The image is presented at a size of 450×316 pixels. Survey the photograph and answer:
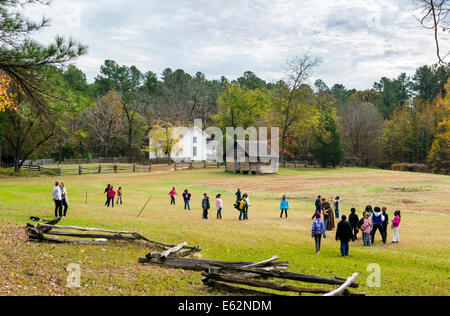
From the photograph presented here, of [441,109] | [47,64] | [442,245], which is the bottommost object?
[442,245]

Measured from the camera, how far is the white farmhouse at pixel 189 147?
84.0 meters

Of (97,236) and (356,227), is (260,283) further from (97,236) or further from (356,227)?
(356,227)

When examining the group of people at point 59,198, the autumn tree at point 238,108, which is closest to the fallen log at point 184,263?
the group of people at point 59,198

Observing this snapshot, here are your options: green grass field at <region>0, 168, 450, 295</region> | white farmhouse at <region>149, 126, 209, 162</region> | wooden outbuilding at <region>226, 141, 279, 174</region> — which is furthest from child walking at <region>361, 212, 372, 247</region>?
white farmhouse at <region>149, 126, 209, 162</region>

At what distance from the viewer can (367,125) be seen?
94.5 m

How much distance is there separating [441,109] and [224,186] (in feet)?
192

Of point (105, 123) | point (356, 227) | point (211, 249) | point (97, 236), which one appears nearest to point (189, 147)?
point (105, 123)

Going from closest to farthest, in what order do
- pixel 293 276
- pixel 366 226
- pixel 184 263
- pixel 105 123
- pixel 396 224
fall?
pixel 293 276 → pixel 184 263 → pixel 366 226 → pixel 396 224 → pixel 105 123

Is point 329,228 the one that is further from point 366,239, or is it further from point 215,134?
point 215,134

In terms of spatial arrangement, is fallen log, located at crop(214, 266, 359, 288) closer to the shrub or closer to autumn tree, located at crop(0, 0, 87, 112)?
autumn tree, located at crop(0, 0, 87, 112)

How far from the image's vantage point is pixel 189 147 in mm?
87875

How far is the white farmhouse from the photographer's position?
84000mm

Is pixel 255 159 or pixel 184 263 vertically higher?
pixel 255 159
